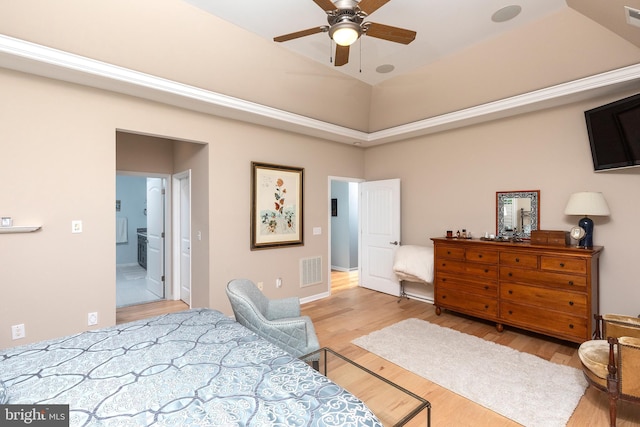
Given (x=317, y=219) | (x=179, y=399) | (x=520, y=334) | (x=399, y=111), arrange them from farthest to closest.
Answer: (x=317, y=219), (x=399, y=111), (x=520, y=334), (x=179, y=399)

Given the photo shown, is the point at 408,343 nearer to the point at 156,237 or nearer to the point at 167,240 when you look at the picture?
the point at 167,240

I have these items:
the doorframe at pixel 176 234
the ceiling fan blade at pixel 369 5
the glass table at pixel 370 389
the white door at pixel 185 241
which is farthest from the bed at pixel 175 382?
the doorframe at pixel 176 234

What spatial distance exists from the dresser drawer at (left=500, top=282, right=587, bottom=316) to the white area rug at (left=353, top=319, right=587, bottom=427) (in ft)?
1.89

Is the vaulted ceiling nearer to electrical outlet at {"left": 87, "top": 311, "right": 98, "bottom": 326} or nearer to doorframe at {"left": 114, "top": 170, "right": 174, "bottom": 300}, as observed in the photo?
doorframe at {"left": 114, "top": 170, "right": 174, "bottom": 300}

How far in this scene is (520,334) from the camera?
11.5 feet

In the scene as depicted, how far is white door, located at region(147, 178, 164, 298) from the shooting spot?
501 cm

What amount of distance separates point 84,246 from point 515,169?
202 inches

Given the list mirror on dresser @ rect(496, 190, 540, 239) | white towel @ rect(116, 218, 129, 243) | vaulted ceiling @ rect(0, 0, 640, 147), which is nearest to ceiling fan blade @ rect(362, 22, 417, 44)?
vaulted ceiling @ rect(0, 0, 640, 147)

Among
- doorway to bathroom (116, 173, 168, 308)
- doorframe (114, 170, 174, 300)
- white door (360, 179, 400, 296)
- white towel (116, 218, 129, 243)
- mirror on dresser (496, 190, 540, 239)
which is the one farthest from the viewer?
white towel (116, 218, 129, 243)

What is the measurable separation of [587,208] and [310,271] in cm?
359

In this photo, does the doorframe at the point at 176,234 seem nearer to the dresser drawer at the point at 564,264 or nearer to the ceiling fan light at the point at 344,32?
the ceiling fan light at the point at 344,32

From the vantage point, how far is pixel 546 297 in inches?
125

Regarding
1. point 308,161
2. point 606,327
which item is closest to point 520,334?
point 606,327

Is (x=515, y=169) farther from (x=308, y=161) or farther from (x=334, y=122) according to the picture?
(x=308, y=161)
